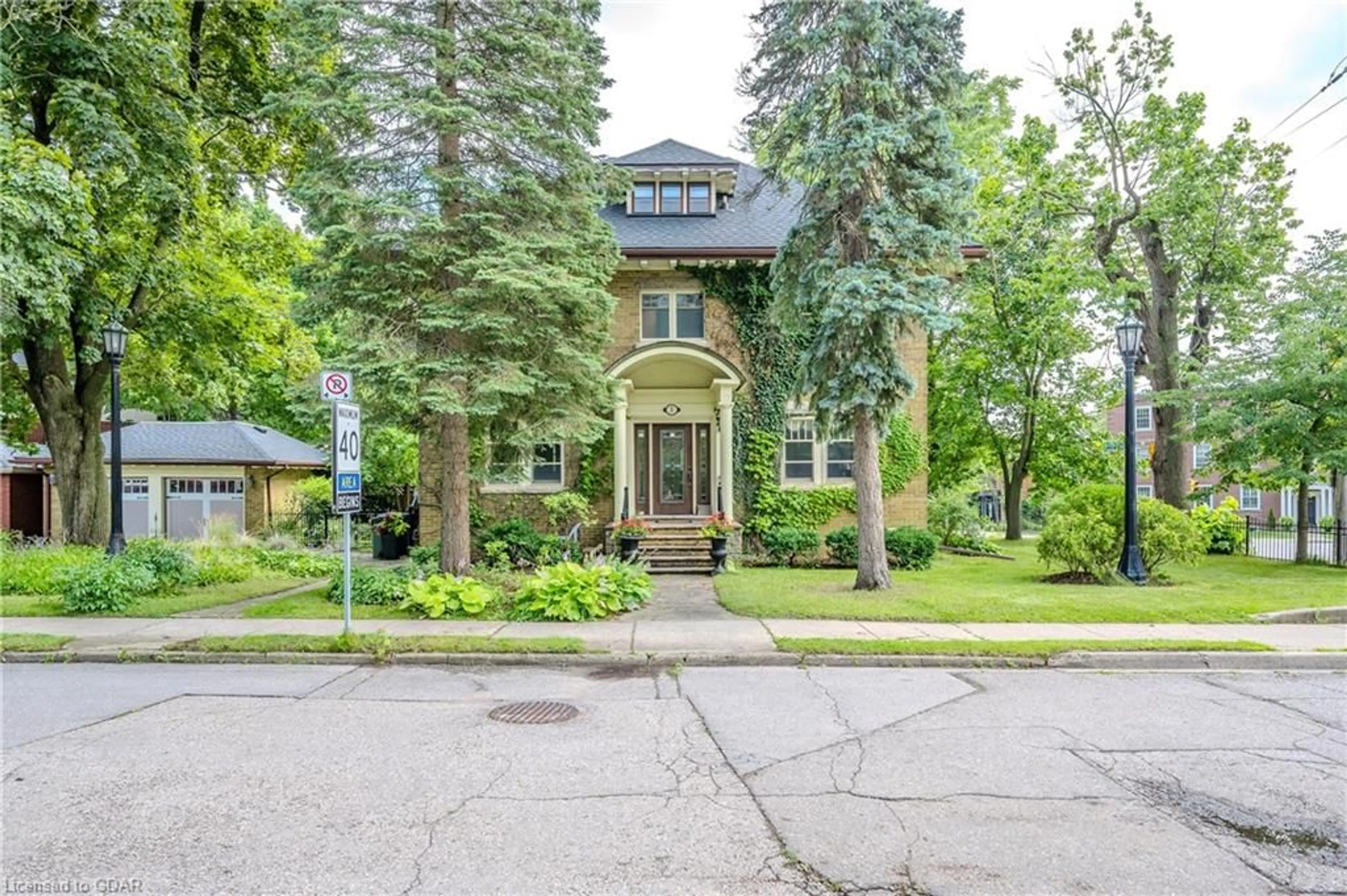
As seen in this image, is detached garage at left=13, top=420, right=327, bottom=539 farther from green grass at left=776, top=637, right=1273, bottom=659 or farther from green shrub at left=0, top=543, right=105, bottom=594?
green grass at left=776, top=637, right=1273, bottom=659

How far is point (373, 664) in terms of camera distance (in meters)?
7.60

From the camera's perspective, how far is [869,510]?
11789 mm

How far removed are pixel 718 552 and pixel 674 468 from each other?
3.59 meters

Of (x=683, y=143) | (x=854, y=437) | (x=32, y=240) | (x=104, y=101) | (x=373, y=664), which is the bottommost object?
(x=373, y=664)

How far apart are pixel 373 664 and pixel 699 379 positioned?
10707 millimetres

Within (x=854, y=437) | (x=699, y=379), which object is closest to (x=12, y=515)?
(x=699, y=379)

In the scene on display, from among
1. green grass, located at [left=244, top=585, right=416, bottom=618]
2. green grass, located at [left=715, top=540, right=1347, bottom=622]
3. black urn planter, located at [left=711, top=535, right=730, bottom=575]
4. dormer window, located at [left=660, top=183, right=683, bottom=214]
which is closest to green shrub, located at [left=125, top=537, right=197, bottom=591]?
green grass, located at [left=244, top=585, right=416, bottom=618]

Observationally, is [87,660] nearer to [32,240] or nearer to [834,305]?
[32,240]

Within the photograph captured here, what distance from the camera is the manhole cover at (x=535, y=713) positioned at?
18.4 ft

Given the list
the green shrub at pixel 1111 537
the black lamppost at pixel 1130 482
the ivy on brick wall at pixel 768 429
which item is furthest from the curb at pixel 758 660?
the ivy on brick wall at pixel 768 429

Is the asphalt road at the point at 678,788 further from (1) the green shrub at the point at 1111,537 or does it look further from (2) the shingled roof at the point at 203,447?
(2) the shingled roof at the point at 203,447

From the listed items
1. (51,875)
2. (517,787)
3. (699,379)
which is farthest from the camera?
(699,379)

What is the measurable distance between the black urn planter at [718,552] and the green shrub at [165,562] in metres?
9.21

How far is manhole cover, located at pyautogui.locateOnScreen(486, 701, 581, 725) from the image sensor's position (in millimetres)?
5598
